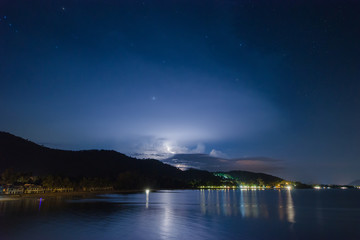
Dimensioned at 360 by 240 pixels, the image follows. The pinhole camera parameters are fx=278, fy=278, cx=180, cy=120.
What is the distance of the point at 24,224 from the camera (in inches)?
940

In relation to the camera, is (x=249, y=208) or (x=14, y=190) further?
(x=14, y=190)

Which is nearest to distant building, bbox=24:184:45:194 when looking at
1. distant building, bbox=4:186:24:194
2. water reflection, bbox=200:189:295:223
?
distant building, bbox=4:186:24:194

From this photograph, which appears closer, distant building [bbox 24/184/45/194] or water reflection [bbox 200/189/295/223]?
water reflection [bbox 200/189/295/223]

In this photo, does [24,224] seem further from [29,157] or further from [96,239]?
[29,157]

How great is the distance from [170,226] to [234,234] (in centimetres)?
588

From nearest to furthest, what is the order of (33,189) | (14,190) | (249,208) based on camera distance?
(249,208) → (14,190) → (33,189)

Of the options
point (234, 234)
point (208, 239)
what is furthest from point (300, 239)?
point (208, 239)

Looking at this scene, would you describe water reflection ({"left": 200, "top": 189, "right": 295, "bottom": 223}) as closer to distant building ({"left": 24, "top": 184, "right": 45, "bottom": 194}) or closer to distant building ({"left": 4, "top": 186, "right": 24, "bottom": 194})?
distant building ({"left": 4, "top": 186, "right": 24, "bottom": 194})

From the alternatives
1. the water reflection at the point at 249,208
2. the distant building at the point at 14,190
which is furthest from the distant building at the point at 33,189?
the water reflection at the point at 249,208

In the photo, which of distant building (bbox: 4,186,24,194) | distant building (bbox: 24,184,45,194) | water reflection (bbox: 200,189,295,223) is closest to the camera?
water reflection (bbox: 200,189,295,223)

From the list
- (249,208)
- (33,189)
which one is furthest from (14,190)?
(249,208)

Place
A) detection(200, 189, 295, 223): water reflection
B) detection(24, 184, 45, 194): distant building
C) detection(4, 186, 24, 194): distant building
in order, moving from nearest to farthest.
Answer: detection(200, 189, 295, 223): water reflection
detection(4, 186, 24, 194): distant building
detection(24, 184, 45, 194): distant building

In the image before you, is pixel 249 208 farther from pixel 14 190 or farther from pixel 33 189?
pixel 33 189

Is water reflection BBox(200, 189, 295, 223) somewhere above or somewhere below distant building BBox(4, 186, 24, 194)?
below
